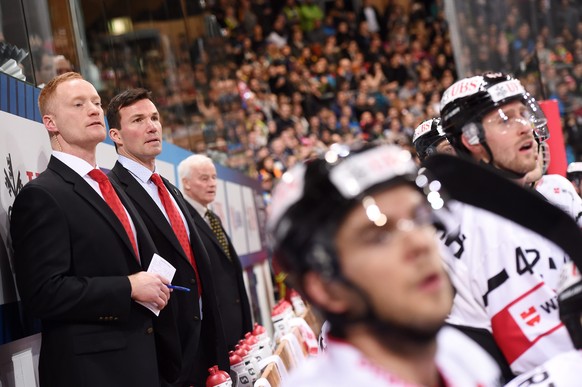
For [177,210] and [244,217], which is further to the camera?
[244,217]

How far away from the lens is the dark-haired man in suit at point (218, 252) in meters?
5.39

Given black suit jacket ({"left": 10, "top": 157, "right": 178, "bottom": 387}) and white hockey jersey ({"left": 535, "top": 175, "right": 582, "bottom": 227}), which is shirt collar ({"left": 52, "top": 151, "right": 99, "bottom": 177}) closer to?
black suit jacket ({"left": 10, "top": 157, "right": 178, "bottom": 387})

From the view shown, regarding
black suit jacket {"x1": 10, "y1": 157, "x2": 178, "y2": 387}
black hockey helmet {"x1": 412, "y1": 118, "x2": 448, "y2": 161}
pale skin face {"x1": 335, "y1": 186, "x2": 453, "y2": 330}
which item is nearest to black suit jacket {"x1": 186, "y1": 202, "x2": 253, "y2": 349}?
black hockey helmet {"x1": 412, "y1": 118, "x2": 448, "y2": 161}

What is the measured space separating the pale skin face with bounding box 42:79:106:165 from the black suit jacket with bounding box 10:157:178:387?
0.12m

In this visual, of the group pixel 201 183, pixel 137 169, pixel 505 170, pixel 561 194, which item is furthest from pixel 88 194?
pixel 201 183

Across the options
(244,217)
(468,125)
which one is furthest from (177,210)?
(244,217)

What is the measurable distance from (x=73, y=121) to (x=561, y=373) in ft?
7.28

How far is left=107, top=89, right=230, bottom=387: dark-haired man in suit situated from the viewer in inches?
164

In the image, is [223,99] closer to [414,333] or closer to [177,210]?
[177,210]

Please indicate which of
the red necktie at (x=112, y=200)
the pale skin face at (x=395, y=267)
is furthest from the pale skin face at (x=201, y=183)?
the pale skin face at (x=395, y=267)

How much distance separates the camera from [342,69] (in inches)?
728

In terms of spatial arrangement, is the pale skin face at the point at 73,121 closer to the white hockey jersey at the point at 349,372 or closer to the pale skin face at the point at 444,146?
the pale skin face at the point at 444,146

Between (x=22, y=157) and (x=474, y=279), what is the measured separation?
81.8 inches

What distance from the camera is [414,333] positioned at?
4.53 ft
